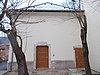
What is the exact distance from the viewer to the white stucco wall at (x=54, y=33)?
55.1 ft

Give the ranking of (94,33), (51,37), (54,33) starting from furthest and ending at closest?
(54,33)
(51,37)
(94,33)

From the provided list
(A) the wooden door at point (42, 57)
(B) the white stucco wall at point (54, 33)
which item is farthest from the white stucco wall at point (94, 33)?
(A) the wooden door at point (42, 57)

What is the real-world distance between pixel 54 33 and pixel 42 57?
293 centimetres

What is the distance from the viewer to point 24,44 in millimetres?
16641

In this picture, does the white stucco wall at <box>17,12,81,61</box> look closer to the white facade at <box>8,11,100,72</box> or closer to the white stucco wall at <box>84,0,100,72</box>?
the white facade at <box>8,11,100,72</box>

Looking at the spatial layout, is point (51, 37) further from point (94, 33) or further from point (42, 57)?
point (94, 33)

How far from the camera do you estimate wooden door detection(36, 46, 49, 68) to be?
16938 mm

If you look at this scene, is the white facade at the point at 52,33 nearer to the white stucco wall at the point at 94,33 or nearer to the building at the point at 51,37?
the building at the point at 51,37

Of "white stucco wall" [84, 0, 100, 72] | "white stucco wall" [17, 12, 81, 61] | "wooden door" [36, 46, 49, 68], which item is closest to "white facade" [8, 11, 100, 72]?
"white stucco wall" [17, 12, 81, 61]

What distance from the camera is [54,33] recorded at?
17.1 meters

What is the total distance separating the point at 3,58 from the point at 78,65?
70.1 ft

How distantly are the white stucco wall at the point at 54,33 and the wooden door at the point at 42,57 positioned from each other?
0.64m

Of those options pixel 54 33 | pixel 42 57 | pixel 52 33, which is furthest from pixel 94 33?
pixel 42 57

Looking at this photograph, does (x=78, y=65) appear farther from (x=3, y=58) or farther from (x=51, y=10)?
(x=3, y=58)
